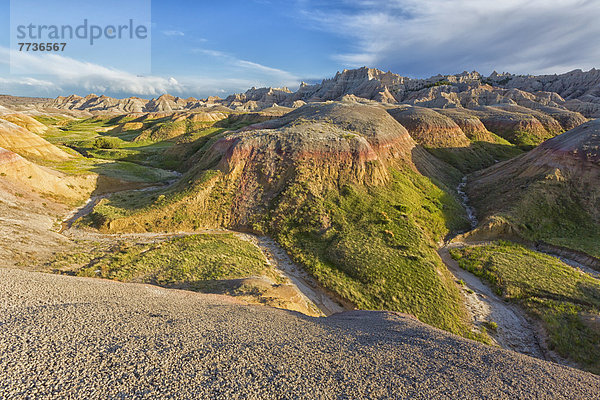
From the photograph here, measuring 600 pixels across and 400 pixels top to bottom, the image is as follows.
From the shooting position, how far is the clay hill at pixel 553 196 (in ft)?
106

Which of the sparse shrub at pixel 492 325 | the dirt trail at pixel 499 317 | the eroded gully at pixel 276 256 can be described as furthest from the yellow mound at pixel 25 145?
the sparse shrub at pixel 492 325

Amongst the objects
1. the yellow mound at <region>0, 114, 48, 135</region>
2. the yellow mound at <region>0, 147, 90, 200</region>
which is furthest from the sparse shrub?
the yellow mound at <region>0, 114, 48, 135</region>

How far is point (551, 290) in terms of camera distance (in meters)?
22.3

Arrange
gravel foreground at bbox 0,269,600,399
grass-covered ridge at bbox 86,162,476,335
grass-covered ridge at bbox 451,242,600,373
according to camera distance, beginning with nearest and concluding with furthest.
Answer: gravel foreground at bbox 0,269,600,399
grass-covered ridge at bbox 451,242,600,373
grass-covered ridge at bbox 86,162,476,335

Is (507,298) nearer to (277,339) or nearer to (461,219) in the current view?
(461,219)

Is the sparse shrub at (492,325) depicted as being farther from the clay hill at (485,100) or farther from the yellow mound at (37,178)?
the yellow mound at (37,178)

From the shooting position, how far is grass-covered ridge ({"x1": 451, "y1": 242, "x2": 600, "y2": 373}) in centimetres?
1748

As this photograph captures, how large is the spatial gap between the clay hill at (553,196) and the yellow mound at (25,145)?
3172 inches

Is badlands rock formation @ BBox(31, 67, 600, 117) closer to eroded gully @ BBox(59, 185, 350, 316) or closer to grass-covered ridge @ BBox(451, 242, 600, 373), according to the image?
grass-covered ridge @ BBox(451, 242, 600, 373)

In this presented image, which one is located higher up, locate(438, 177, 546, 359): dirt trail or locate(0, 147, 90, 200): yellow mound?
locate(0, 147, 90, 200): yellow mound

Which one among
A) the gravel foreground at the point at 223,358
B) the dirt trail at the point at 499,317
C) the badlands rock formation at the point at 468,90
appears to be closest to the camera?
the gravel foreground at the point at 223,358

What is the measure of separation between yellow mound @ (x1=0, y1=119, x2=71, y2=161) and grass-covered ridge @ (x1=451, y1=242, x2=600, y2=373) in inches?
3027

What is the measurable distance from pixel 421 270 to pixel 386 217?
900 cm

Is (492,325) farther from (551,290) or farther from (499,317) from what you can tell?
(551,290)
